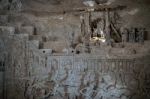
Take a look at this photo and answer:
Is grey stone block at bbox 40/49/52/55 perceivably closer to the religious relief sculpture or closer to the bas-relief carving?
the bas-relief carving

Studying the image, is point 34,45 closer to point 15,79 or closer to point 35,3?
point 15,79

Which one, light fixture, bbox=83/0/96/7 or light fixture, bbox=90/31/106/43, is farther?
light fixture, bbox=83/0/96/7

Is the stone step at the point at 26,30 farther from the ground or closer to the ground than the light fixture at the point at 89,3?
closer to the ground

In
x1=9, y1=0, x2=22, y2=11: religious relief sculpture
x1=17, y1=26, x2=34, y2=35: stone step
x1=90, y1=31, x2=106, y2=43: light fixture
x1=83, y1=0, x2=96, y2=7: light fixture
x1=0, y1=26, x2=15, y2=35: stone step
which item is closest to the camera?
x1=90, y1=31, x2=106, y2=43: light fixture

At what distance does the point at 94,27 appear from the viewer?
10.8 m

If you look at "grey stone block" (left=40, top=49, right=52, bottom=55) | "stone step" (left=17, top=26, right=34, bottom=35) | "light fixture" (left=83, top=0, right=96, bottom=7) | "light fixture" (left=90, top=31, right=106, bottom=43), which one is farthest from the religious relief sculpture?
"light fixture" (left=90, top=31, right=106, bottom=43)

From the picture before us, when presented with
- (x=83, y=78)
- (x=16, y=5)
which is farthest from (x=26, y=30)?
(x=83, y=78)

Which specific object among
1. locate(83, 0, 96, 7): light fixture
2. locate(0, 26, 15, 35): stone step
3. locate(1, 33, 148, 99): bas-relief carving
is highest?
locate(83, 0, 96, 7): light fixture

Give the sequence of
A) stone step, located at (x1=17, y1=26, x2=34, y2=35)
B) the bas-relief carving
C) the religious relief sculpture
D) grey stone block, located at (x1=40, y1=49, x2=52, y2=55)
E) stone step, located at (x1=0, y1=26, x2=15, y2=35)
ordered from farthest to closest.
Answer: the religious relief sculpture → stone step, located at (x1=17, y1=26, x2=34, y2=35) → stone step, located at (x1=0, y1=26, x2=15, y2=35) → grey stone block, located at (x1=40, y1=49, x2=52, y2=55) → the bas-relief carving

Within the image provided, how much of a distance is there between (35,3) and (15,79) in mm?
3606

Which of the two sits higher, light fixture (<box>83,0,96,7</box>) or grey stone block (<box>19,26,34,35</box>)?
light fixture (<box>83,0,96,7</box>)

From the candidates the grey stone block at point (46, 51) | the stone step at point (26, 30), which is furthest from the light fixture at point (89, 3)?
the grey stone block at point (46, 51)

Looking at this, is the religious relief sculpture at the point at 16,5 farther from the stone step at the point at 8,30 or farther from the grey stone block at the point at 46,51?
the grey stone block at the point at 46,51

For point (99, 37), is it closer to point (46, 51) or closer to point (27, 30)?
point (46, 51)
